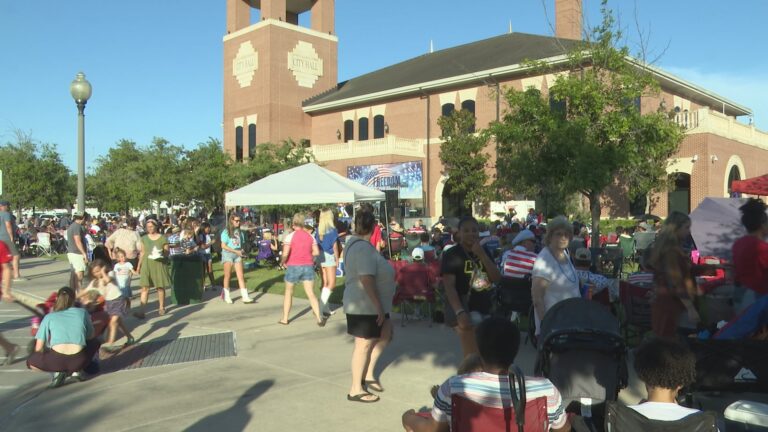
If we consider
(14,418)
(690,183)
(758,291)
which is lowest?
(14,418)

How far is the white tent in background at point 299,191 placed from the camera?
13656 mm

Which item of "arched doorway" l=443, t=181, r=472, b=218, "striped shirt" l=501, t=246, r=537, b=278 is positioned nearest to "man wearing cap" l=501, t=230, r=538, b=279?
"striped shirt" l=501, t=246, r=537, b=278

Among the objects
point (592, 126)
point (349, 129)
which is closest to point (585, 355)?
point (592, 126)

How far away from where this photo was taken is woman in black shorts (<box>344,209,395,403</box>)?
18.1ft

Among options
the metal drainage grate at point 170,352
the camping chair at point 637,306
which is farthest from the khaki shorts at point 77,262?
the camping chair at point 637,306

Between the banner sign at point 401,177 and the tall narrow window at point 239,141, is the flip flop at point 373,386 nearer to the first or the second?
the banner sign at point 401,177

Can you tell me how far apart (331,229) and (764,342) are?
820 centimetres

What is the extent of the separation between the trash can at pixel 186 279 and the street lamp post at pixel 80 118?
302 centimetres

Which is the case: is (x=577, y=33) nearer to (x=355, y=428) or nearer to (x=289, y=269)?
(x=289, y=269)

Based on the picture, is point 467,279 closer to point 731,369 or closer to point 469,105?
point 731,369

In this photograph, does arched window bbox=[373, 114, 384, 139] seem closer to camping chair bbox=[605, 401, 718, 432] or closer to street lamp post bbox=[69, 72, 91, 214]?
street lamp post bbox=[69, 72, 91, 214]

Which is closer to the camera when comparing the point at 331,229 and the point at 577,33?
the point at 331,229

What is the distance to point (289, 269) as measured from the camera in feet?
32.5

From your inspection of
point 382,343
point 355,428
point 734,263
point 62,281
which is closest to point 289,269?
point 382,343
